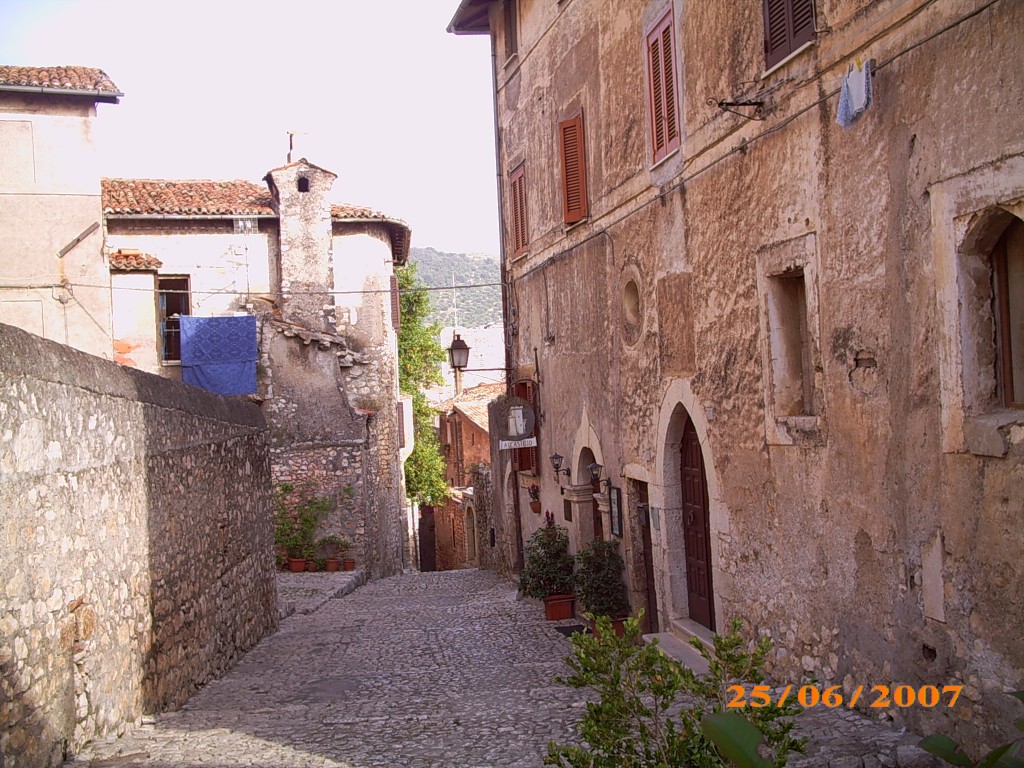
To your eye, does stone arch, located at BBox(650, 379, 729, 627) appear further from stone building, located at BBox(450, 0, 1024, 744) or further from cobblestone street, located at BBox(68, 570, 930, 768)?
cobblestone street, located at BBox(68, 570, 930, 768)

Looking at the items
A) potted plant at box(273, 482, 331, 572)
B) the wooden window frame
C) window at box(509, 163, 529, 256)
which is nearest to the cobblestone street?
the wooden window frame

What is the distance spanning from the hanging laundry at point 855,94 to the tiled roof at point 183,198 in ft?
61.7

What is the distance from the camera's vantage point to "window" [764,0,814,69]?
23.0 feet

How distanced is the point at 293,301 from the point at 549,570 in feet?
40.3

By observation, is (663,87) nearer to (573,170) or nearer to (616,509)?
(573,170)

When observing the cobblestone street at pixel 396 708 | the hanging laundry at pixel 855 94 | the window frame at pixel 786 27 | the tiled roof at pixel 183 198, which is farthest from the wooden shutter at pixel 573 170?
the tiled roof at pixel 183 198

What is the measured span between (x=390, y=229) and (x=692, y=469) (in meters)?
16.6

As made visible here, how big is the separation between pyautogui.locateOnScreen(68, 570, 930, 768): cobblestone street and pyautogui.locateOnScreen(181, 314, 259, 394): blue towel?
29.1 ft

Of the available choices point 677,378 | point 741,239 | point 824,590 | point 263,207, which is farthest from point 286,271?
point 824,590

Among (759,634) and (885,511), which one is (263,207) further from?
(885,511)

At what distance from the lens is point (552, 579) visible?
44.1 ft

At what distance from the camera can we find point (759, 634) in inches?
325
